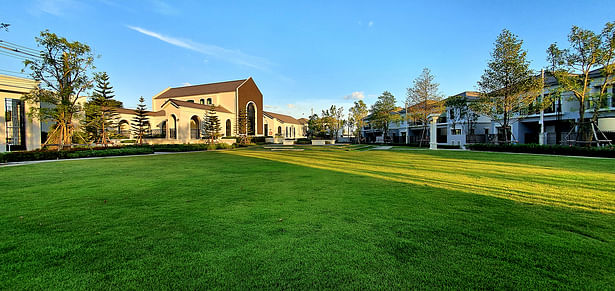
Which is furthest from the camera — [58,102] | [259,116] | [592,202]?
[259,116]

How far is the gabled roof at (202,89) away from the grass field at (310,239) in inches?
1345

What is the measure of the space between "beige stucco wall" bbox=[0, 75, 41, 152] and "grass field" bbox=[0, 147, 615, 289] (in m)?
15.6

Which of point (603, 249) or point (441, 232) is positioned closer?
point (603, 249)

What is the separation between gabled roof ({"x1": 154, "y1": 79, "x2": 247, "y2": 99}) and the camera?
3700 centimetres

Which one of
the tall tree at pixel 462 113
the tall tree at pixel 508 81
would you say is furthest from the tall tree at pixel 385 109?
the tall tree at pixel 508 81

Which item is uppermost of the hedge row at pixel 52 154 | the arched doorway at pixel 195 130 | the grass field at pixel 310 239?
the arched doorway at pixel 195 130

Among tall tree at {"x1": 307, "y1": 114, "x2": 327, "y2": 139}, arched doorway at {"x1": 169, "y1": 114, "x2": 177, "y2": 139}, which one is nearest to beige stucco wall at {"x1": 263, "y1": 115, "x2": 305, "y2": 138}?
tall tree at {"x1": 307, "y1": 114, "x2": 327, "y2": 139}

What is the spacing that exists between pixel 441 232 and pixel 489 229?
1.86ft

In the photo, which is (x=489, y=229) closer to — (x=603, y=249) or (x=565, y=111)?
(x=603, y=249)

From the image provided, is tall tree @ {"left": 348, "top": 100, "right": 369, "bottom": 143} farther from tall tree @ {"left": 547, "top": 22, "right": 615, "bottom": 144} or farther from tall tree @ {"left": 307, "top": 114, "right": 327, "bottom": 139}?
tall tree @ {"left": 547, "top": 22, "right": 615, "bottom": 144}

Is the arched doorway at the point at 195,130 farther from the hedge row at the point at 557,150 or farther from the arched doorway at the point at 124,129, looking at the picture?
the hedge row at the point at 557,150

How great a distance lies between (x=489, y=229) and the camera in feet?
9.02

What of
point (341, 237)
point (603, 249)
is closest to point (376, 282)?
point (341, 237)

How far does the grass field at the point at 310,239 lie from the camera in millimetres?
1850
